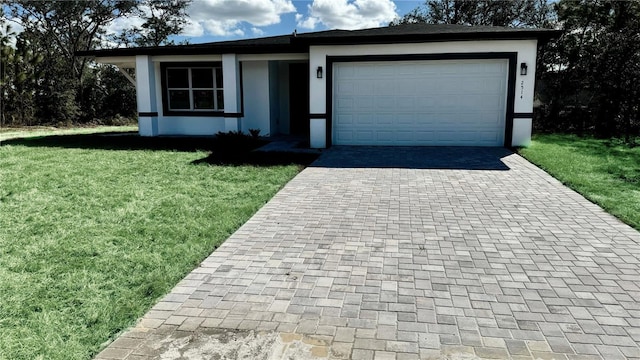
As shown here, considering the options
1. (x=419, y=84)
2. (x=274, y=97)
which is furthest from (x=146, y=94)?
(x=419, y=84)

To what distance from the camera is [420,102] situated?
41.9ft

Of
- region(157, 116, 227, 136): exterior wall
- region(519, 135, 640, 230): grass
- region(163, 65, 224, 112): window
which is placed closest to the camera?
region(519, 135, 640, 230): grass

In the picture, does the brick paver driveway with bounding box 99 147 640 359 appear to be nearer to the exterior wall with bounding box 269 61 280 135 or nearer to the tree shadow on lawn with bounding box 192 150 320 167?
the tree shadow on lawn with bounding box 192 150 320 167

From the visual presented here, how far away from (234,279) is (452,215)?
337 cm

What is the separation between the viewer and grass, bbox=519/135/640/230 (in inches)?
269

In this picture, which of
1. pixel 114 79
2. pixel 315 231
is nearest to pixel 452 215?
pixel 315 231

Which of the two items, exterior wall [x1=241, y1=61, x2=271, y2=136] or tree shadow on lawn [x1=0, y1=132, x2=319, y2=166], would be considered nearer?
tree shadow on lawn [x1=0, y1=132, x2=319, y2=166]

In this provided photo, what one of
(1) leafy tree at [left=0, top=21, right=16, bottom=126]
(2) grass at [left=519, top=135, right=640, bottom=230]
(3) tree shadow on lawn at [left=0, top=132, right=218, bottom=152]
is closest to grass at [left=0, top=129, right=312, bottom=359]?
(3) tree shadow on lawn at [left=0, top=132, right=218, bottom=152]

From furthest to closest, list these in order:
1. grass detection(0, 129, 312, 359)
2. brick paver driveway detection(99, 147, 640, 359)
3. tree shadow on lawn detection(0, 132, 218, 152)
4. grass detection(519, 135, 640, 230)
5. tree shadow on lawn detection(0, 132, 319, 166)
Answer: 1. tree shadow on lawn detection(0, 132, 218, 152)
2. tree shadow on lawn detection(0, 132, 319, 166)
3. grass detection(519, 135, 640, 230)
4. grass detection(0, 129, 312, 359)
5. brick paver driveway detection(99, 147, 640, 359)

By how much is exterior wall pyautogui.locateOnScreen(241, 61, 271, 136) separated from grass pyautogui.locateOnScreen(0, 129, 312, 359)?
17.1 feet

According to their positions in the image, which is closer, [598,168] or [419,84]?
[598,168]

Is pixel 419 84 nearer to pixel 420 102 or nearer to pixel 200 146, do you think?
pixel 420 102

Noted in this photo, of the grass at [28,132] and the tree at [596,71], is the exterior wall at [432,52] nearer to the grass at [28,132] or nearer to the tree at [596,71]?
the tree at [596,71]

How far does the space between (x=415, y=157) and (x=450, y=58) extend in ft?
10.4
